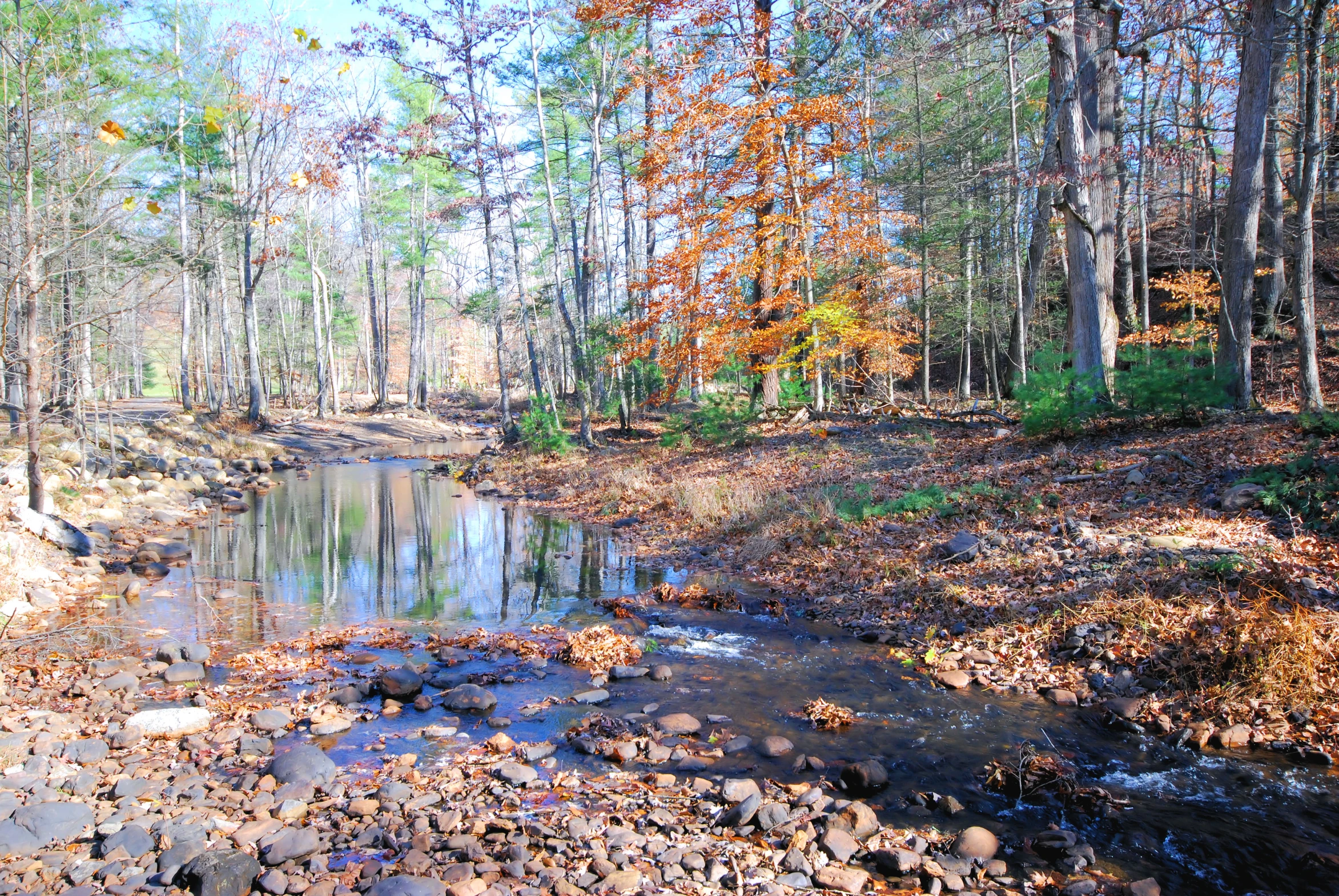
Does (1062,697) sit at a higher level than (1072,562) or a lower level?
lower

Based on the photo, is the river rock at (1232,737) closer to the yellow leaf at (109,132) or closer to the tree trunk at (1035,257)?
the tree trunk at (1035,257)

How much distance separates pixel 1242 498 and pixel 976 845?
5.95 meters

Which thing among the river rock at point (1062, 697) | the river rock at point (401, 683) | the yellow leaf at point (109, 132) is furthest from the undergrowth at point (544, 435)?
the river rock at point (1062, 697)

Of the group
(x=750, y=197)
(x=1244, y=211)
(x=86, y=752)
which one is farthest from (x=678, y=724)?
(x=750, y=197)

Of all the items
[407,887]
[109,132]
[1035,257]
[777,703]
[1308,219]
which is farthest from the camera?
[1035,257]

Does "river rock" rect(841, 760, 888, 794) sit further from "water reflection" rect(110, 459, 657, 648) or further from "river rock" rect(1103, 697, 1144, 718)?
"water reflection" rect(110, 459, 657, 648)

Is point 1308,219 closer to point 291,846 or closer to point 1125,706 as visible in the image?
point 1125,706

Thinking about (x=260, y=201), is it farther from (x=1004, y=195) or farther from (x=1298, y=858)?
(x=1298, y=858)

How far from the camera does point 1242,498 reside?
7.84 meters

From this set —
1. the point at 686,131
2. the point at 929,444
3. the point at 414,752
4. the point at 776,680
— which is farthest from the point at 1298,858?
the point at 686,131

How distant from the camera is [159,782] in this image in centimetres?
472

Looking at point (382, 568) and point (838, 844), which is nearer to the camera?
point (838, 844)

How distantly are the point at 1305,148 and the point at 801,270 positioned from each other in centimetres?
827

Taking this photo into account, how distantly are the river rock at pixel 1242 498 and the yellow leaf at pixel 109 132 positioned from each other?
1353cm
